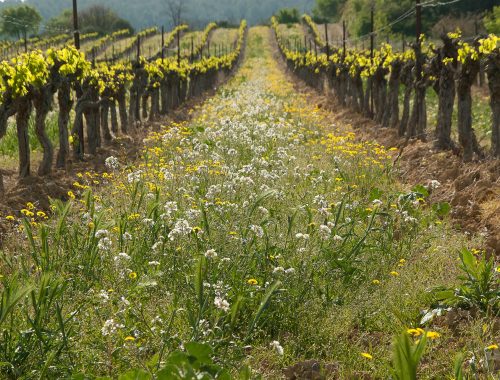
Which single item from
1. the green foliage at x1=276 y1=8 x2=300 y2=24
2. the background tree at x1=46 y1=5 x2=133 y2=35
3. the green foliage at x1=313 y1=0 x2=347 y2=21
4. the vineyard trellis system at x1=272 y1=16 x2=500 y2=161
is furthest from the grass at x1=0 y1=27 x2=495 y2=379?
the green foliage at x1=313 y1=0 x2=347 y2=21

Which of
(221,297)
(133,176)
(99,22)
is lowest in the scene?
(221,297)

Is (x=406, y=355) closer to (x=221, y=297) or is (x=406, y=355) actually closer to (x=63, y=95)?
(x=221, y=297)

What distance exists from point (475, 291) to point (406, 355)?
2.97 metres

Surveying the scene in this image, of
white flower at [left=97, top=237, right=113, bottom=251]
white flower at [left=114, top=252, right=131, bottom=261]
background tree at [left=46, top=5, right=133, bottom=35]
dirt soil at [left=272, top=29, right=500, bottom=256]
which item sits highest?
background tree at [left=46, top=5, right=133, bottom=35]

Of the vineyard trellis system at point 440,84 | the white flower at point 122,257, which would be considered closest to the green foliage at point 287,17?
the vineyard trellis system at point 440,84

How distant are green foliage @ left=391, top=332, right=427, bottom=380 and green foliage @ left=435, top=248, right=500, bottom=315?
2.74 meters

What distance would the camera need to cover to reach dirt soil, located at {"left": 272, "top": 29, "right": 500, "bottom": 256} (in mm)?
7742

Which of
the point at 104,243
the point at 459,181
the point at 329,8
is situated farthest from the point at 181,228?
the point at 329,8

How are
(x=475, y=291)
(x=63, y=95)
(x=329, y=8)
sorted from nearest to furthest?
(x=475, y=291) → (x=63, y=95) → (x=329, y=8)

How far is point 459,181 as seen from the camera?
373 inches

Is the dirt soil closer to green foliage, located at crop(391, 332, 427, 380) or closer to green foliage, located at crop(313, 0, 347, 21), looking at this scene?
green foliage, located at crop(391, 332, 427, 380)

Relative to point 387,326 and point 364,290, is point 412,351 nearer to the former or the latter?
point 387,326

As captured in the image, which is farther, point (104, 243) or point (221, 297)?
→ point (104, 243)

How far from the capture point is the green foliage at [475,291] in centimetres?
486
